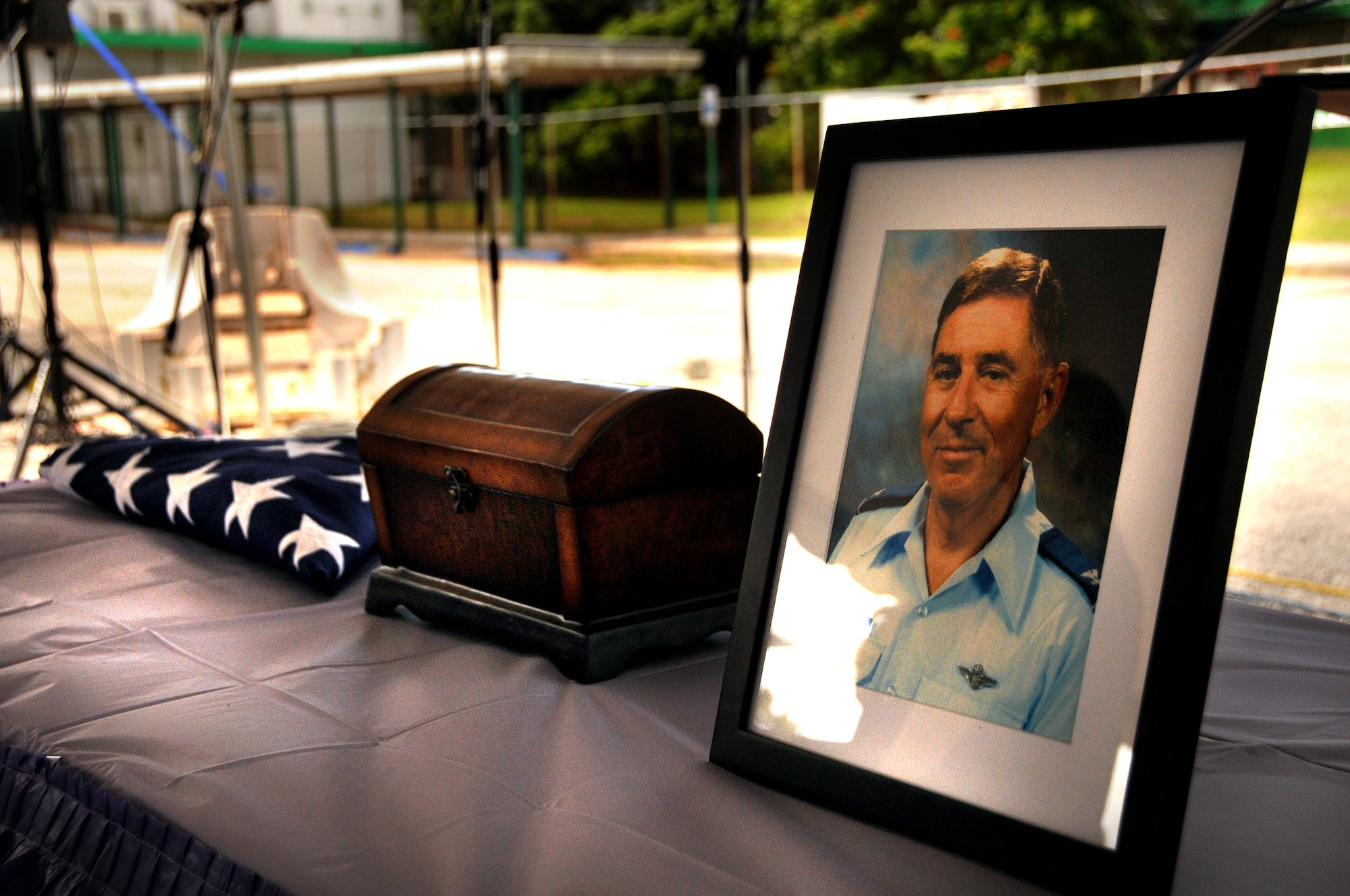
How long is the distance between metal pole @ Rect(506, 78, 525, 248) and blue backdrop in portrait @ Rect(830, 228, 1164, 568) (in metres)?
10.8

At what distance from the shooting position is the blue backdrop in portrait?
2.24 ft

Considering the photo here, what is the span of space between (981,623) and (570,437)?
1.32 ft

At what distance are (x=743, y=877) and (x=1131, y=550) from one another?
30 cm

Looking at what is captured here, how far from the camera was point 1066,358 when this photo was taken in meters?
0.71

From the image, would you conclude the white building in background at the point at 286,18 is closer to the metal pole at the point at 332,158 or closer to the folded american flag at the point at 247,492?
Answer: the metal pole at the point at 332,158

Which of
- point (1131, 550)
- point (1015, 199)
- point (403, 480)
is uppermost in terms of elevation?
point (1015, 199)

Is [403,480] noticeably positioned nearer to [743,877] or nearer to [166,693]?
[166,693]

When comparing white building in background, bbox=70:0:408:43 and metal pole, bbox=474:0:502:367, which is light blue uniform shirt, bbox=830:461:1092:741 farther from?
white building in background, bbox=70:0:408:43

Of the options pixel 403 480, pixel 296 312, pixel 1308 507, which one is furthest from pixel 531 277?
pixel 403 480

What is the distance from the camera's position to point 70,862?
860 millimetres

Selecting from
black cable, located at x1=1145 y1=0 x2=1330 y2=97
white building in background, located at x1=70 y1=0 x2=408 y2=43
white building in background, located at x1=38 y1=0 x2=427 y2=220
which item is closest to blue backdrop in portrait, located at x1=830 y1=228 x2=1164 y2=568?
black cable, located at x1=1145 y1=0 x2=1330 y2=97

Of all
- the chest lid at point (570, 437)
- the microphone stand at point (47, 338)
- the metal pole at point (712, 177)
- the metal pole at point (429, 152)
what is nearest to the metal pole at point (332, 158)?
the metal pole at point (429, 152)

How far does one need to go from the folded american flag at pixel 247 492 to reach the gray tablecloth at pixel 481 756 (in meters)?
0.07

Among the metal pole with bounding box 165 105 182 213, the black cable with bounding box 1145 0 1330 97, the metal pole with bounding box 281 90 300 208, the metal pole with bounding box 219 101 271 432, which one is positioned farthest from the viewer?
the metal pole with bounding box 165 105 182 213
